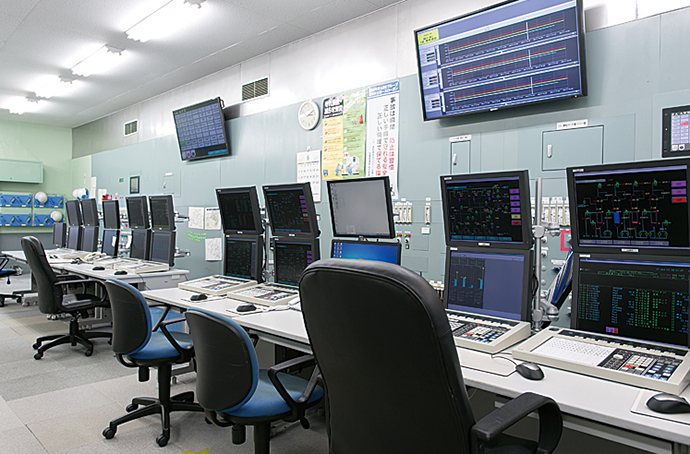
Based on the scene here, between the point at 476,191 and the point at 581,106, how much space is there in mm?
1316

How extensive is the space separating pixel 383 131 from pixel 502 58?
47.1 inches

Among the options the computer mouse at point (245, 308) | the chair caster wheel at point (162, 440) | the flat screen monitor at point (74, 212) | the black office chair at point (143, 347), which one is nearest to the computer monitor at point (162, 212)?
the black office chair at point (143, 347)

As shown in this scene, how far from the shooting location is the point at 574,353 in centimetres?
159

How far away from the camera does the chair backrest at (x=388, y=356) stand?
102 centimetres

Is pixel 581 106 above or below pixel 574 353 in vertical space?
above

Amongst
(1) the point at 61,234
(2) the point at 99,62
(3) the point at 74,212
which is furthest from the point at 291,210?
(1) the point at 61,234

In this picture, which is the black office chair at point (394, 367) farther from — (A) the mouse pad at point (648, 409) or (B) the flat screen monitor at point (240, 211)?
(B) the flat screen monitor at point (240, 211)

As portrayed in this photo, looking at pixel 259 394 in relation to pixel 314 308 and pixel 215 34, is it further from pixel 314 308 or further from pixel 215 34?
pixel 215 34

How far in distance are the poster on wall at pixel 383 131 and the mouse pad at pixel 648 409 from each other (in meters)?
2.70

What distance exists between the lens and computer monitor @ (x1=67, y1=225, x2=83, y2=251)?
668 cm

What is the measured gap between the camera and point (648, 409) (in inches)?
47.4

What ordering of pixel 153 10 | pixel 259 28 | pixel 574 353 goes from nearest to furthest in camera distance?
1. pixel 574 353
2. pixel 153 10
3. pixel 259 28

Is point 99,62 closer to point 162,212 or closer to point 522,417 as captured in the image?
point 162,212

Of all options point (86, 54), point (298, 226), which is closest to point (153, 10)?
point (86, 54)
